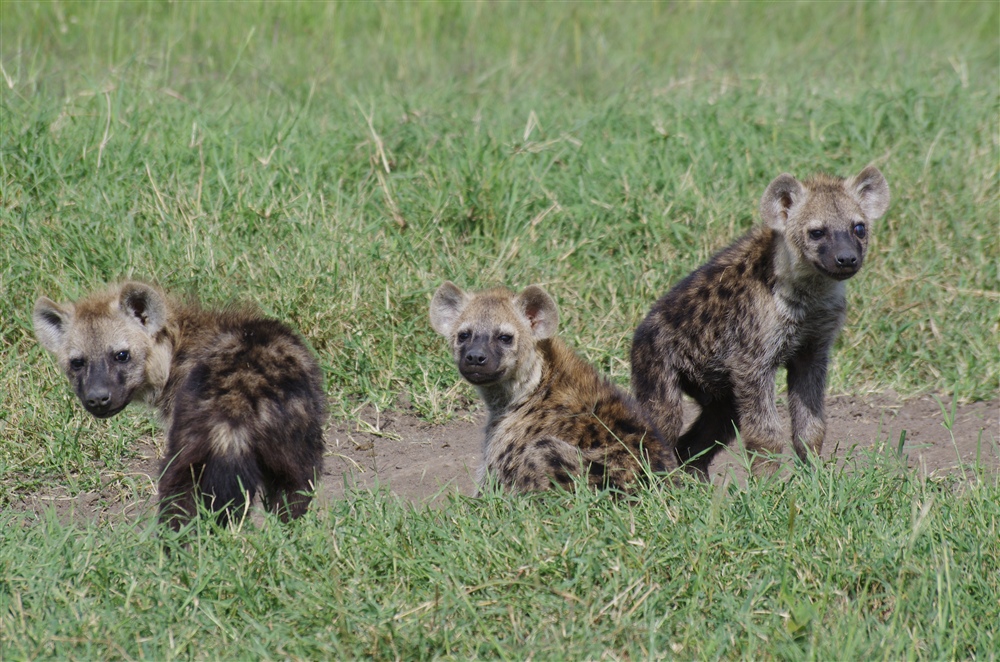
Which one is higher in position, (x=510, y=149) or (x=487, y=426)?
(x=510, y=149)

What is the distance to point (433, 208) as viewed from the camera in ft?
21.8

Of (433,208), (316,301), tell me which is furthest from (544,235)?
(316,301)

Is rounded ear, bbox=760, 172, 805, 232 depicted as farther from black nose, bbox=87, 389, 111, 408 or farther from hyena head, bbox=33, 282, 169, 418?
black nose, bbox=87, 389, 111, 408

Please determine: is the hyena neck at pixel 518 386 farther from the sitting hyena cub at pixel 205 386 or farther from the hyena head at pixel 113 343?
the hyena head at pixel 113 343

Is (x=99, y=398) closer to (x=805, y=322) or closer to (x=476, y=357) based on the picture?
(x=476, y=357)

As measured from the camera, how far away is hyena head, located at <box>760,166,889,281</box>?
16.2 ft

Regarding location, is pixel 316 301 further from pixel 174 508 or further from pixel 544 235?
pixel 174 508

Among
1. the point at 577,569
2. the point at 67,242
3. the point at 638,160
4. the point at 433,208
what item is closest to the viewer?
the point at 577,569

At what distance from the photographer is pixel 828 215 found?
5062 millimetres

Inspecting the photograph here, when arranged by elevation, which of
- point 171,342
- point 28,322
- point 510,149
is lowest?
point 28,322

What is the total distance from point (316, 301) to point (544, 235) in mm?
1419

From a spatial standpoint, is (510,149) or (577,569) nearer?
(577,569)

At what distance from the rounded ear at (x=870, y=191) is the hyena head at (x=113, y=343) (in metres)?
3.13

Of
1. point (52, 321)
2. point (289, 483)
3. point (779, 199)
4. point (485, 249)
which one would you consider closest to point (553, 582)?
point (289, 483)
